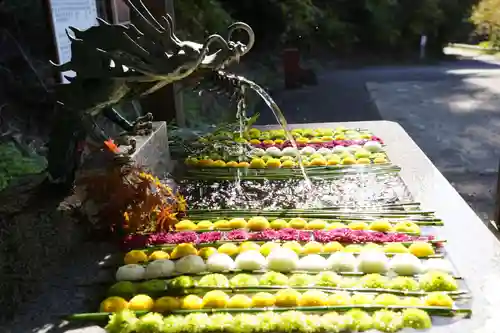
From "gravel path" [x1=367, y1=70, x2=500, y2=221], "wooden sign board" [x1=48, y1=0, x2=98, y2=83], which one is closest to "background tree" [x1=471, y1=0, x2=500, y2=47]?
"gravel path" [x1=367, y1=70, x2=500, y2=221]

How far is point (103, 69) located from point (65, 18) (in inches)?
43.6

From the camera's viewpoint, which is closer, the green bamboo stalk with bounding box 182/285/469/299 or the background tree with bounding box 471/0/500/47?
the green bamboo stalk with bounding box 182/285/469/299

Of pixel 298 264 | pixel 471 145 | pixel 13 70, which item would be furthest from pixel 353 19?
pixel 298 264

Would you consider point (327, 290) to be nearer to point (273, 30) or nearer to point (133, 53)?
point (133, 53)

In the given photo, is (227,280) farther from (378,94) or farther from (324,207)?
(378,94)

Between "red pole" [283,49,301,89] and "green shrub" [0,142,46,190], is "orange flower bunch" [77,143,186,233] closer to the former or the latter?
"green shrub" [0,142,46,190]

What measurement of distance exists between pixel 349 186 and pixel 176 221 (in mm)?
1390

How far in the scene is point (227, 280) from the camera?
261cm

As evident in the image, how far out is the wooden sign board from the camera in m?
3.84

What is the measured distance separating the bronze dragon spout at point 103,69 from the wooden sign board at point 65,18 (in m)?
0.65

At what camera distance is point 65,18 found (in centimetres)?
402

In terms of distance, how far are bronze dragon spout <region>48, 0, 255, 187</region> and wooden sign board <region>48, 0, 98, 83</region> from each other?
2.14ft

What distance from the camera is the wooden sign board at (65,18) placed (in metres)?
3.84

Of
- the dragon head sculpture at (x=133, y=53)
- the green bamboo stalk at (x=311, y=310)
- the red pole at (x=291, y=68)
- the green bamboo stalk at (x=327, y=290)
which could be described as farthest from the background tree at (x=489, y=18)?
the green bamboo stalk at (x=311, y=310)
